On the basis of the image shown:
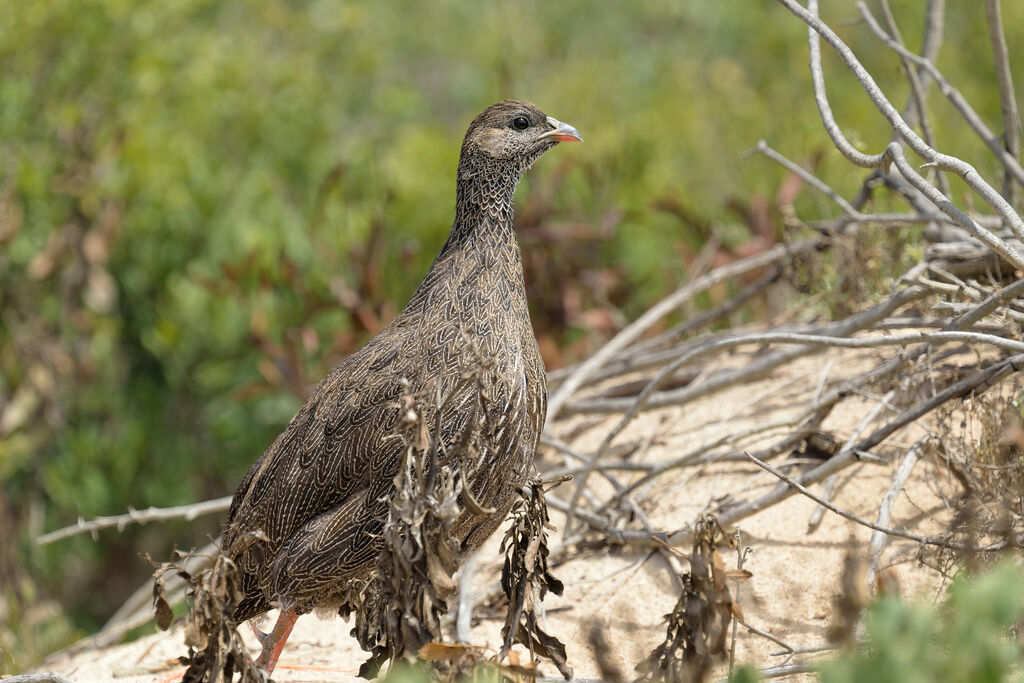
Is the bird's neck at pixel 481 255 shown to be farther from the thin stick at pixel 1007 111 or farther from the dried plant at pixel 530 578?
the thin stick at pixel 1007 111

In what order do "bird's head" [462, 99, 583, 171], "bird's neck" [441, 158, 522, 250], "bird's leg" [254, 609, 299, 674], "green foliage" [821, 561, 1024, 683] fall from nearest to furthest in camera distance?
1. "green foliage" [821, 561, 1024, 683]
2. "bird's leg" [254, 609, 299, 674]
3. "bird's neck" [441, 158, 522, 250]
4. "bird's head" [462, 99, 583, 171]

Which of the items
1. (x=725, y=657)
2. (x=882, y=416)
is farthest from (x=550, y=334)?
(x=725, y=657)

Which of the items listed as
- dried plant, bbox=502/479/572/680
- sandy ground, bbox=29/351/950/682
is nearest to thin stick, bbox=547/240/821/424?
sandy ground, bbox=29/351/950/682

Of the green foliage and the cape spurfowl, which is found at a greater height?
the green foliage

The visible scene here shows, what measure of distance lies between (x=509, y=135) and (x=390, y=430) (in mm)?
1126

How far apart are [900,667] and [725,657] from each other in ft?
3.82

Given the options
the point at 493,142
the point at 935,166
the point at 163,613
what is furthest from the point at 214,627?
the point at 935,166

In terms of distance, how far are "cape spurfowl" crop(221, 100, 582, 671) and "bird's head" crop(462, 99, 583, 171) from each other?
10cm

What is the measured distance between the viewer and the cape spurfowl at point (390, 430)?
3.12 metres

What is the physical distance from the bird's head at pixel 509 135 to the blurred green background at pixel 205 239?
2507mm

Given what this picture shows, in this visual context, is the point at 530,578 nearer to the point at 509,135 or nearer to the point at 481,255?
the point at 481,255

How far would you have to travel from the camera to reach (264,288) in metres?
6.67

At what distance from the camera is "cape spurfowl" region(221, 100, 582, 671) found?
3119mm

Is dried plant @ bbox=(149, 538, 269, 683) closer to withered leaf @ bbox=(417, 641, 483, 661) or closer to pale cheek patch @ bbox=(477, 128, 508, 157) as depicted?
withered leaf @ bbox=(417, 641, 483, 661)
